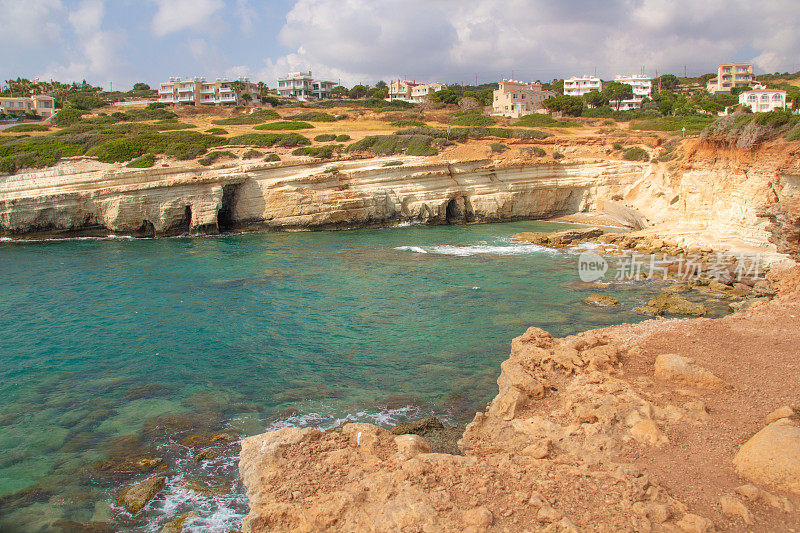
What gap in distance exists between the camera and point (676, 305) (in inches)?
632

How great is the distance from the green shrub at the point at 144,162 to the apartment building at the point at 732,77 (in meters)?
95.4

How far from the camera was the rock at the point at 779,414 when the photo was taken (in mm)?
7020

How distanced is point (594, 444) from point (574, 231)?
22.8m

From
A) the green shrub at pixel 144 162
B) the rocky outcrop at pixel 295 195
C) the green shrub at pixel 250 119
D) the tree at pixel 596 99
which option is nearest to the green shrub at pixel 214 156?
the rocky outcrop at pixel 295 195

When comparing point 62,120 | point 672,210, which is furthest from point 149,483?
point 62,120

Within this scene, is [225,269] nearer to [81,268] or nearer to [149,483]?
[81,268]

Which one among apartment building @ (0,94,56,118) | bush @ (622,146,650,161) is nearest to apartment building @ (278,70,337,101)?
apartment building @ (0,94,56,118)

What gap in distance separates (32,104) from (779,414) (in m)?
91.1

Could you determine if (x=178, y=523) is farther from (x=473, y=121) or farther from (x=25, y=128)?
(x=25, y=128)

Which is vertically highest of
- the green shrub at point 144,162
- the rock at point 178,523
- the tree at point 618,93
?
the tree at point 618,93

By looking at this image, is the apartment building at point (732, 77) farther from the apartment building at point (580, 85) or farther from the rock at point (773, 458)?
the rock at point (773, 458)

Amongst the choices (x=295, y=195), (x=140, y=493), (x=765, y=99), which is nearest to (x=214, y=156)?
(x=295, y=195)

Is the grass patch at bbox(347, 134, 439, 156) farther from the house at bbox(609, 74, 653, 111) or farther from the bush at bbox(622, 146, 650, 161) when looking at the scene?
A: the house at bbox(609, 74, 653, 111)

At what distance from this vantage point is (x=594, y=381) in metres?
9.09
